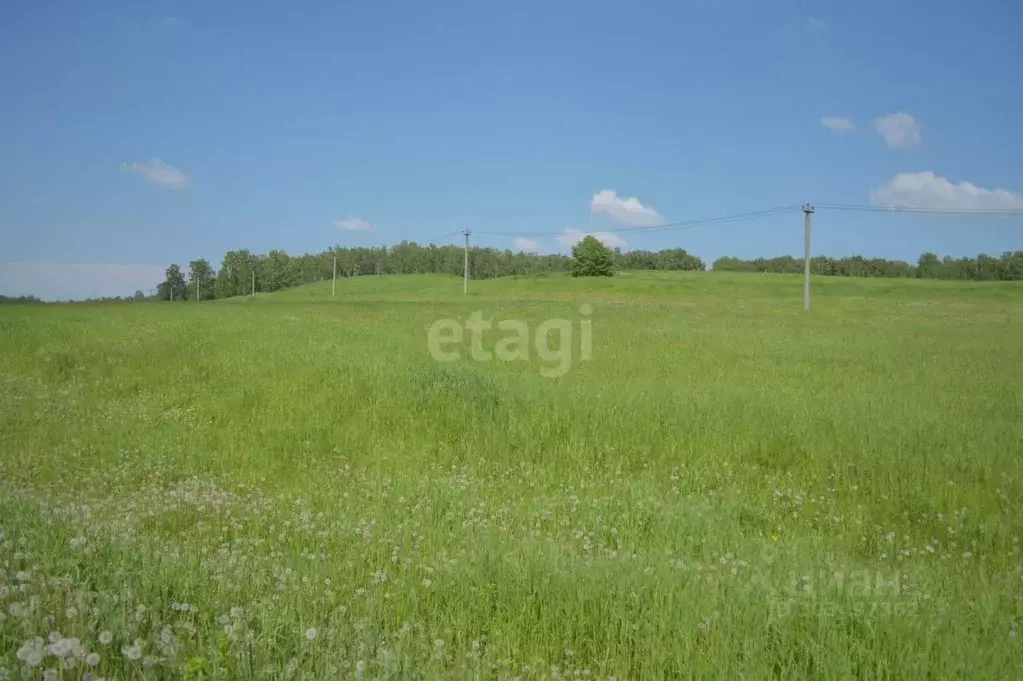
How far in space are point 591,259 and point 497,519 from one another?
448ft

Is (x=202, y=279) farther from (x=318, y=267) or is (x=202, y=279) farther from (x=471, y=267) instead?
(x=471, y=267)

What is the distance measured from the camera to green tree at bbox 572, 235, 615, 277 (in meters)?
140

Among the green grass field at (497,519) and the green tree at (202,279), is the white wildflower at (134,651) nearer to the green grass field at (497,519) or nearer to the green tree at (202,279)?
the green grass field at (497,519)

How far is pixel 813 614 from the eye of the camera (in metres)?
4.51

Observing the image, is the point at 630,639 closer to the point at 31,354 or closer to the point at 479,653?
the point at 479,653

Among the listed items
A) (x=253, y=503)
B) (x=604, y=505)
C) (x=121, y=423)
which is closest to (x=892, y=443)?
(x=604, y=505)

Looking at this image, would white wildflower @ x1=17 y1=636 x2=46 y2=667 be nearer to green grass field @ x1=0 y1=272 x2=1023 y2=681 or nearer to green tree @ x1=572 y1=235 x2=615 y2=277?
green grass field @ x1=0 y1=272 x2=1023 y2=681

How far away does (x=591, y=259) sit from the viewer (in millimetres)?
140750

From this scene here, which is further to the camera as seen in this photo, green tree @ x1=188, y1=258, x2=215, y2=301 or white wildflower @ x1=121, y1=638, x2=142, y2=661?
green tree @ x1=188, y1=258, x2=215, y2=301

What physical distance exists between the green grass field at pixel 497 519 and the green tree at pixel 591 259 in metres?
124

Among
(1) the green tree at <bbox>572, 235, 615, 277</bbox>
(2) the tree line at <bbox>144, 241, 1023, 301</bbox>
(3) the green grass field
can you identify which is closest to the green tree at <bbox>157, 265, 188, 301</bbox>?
(2) the tree line at <bbox>144, 241, 1023, 301</bbox>

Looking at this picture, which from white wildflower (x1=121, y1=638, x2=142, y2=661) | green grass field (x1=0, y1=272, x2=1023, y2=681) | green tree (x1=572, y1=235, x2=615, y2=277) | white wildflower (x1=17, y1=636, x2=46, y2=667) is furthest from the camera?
green tree (x1=572, y1=235, x2=615, y2=277)

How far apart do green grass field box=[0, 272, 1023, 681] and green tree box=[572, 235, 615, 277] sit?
12392 centimetres

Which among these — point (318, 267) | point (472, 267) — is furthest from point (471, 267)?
point (318, 267)
